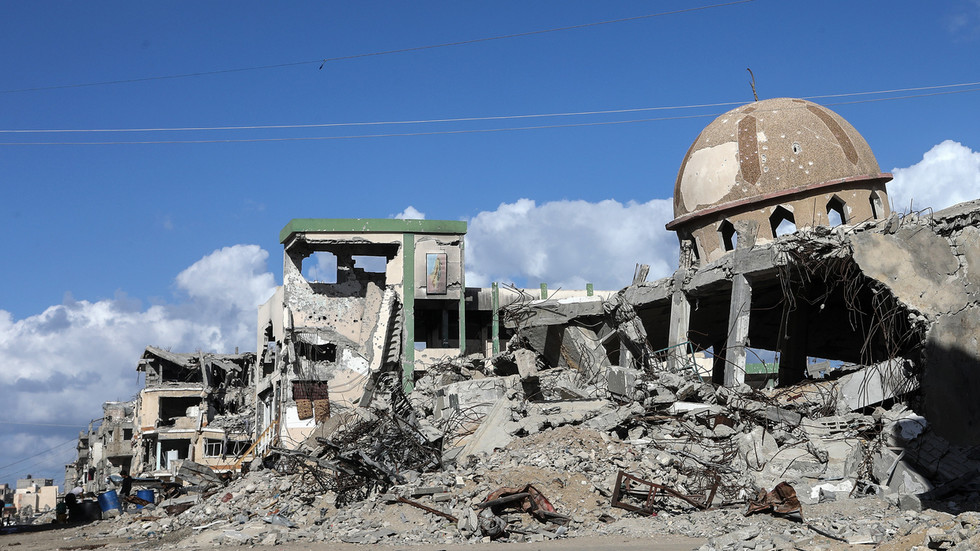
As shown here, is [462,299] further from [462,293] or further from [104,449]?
[104,449]

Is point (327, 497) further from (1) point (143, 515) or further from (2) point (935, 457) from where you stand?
(2) point (935, 457)

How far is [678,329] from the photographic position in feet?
63.5

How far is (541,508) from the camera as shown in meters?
11.9

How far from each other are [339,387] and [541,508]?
22.0 meters

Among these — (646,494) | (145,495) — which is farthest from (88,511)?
(646,494)

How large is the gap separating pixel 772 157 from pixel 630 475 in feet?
33.2

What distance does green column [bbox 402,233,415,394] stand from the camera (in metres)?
33.6

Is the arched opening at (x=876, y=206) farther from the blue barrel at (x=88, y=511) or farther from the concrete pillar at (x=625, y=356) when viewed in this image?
the blue barrel at (x=88, y=511)

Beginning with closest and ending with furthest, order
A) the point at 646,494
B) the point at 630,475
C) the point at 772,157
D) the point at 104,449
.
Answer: the point at 646,494, the point at 630,475, the point at 772,157, the point at 104,449

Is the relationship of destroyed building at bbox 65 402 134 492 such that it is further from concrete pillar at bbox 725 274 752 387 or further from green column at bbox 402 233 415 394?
concrete pillar at bbox 725 274 752 387

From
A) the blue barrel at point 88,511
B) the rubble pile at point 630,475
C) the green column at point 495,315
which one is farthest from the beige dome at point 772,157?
the blue barrel at point 88,511

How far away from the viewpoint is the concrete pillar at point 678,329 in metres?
19.3

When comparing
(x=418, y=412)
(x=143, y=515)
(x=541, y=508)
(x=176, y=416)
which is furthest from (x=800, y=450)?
(x=176, y=416)

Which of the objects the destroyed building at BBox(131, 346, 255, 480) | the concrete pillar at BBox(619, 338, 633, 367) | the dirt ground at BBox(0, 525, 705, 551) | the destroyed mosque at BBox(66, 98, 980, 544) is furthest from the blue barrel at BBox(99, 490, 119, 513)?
the destroyed building at BBox(131, 346, 255, 480)
